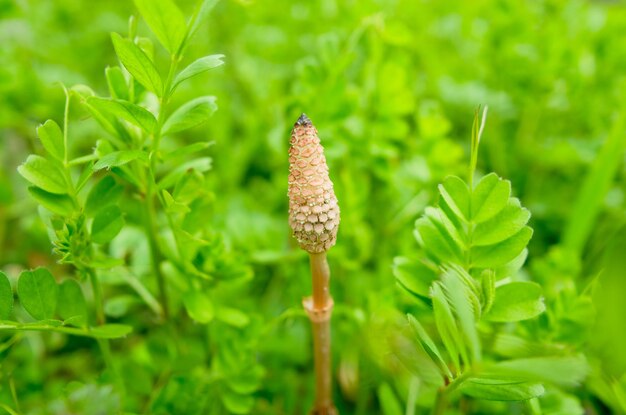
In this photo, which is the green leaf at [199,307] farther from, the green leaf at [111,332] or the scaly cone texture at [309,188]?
the scaly cone texture at [309,188]

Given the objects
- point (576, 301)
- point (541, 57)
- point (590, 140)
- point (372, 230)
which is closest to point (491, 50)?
point (541, 57)

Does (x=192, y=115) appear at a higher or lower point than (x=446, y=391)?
A: higher

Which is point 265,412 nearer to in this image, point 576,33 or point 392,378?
point 392,378

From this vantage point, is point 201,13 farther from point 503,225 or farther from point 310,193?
point 503,225

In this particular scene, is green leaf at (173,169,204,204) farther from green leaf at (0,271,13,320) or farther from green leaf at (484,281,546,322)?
green leaf at (484,281,546,322)

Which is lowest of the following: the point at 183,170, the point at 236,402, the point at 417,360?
the point at 236,402

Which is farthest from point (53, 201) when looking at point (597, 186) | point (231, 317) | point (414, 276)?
point (597, 186)

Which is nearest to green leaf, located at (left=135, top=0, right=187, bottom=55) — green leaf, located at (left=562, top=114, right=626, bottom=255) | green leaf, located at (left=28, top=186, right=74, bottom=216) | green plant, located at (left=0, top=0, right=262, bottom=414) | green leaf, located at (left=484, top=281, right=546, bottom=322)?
green plant, located at (left=0, top=0, right=262, bottom=414)
